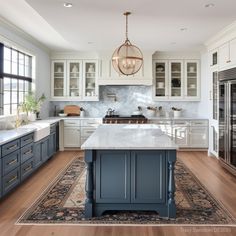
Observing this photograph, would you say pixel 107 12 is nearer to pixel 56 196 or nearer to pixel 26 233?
pixel 56 196

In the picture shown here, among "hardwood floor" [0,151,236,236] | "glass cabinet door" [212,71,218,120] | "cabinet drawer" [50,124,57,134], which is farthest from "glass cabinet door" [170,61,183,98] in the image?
"cabinet drawer" [50,124,57,134]

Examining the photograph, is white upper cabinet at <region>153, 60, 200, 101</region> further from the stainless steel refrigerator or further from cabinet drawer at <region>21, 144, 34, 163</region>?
cabinet drawer at <region>21, 144, 34, 163</region>

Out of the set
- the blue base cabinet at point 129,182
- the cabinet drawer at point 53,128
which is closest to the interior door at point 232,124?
the blue base cabinet at point 129,182

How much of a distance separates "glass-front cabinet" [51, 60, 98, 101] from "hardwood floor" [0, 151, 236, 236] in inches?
79.5

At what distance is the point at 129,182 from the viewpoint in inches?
132

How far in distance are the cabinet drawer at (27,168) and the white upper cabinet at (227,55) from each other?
3863mm

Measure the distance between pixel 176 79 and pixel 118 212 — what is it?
5133 mm

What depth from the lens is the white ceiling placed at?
151 inches

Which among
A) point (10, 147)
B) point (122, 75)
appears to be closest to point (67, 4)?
point (10, 147)

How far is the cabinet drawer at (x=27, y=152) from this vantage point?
4.55 m

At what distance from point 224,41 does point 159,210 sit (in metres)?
3.71

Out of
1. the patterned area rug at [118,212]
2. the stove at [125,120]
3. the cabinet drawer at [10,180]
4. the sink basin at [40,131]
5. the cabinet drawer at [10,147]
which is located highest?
the stove at [125,120]

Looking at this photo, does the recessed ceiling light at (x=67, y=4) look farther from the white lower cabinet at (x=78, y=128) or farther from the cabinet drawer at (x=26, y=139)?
the white lower cabinet at (x=78, y=128)

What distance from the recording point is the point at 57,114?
822cm
